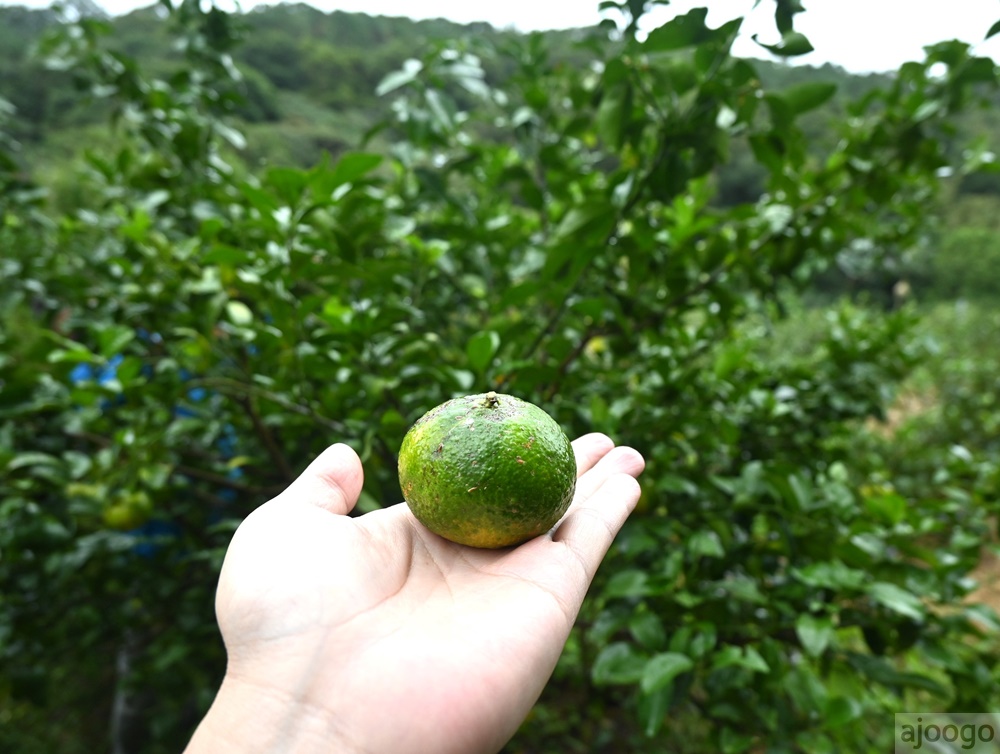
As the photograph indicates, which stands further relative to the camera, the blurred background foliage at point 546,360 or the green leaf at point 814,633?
the blurred background foliage at point 546,360

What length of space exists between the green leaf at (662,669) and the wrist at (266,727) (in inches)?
27.3

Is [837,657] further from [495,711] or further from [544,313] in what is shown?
[544,313]

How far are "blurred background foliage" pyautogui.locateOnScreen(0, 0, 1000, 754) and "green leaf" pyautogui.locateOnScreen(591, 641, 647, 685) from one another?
1cm

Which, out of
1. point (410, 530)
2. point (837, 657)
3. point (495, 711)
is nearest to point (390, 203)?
point (410, 530)

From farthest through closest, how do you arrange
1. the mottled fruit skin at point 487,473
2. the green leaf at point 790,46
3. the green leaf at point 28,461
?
the green leaf at point 28,461 < the green leaf at point 790,46 < the mottled fruit skin at point 487,473

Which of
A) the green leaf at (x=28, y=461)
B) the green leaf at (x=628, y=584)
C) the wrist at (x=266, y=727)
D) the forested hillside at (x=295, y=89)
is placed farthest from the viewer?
the forested hillside at (x=295, y=89)

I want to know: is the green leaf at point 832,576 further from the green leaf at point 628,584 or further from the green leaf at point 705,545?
the green leaf at point 628,584

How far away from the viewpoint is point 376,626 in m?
0.92

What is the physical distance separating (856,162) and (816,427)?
0.98 meters

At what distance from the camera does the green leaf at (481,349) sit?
1.30 meters

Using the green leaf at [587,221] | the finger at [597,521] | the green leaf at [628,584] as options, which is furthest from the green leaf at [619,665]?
the green leaf at [587,221]

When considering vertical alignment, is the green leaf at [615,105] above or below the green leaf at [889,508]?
above

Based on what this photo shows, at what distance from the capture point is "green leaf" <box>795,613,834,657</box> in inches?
48.9

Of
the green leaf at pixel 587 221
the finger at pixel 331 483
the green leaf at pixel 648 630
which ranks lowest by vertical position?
the green leaf at pixel 648 630
